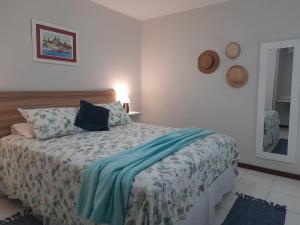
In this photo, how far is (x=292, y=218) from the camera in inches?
82.4

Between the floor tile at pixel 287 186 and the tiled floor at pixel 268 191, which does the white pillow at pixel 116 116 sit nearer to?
the tiled floor at pixel 268 191

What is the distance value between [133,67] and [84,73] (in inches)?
44.8

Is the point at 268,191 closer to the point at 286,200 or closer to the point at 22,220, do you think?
the point at 286,200

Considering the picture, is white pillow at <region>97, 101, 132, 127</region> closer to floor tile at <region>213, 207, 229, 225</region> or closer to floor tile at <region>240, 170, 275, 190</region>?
floor tile at <region>213, 207, 229, 225</region>

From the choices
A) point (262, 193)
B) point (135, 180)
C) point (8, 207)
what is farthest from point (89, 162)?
point (262, 193)

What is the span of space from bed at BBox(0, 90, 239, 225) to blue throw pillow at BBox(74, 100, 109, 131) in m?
0.13

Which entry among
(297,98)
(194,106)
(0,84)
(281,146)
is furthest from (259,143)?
(0,84)

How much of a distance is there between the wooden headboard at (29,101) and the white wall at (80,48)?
102 millimetres

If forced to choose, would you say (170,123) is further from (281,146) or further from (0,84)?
(0,84)

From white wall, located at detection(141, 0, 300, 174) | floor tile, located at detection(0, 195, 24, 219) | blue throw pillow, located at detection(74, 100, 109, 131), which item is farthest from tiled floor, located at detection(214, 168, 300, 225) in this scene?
floor tile, located at detection(0, 195, 24, 219)

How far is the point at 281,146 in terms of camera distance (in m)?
3.05

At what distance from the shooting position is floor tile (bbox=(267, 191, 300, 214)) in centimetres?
227

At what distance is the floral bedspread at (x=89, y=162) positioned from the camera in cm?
133

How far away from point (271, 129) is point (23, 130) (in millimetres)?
3150
